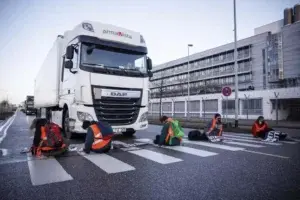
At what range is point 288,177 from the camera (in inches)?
160

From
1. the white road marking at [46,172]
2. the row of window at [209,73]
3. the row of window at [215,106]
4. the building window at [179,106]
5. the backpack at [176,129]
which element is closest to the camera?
the white road marking at [46,172]

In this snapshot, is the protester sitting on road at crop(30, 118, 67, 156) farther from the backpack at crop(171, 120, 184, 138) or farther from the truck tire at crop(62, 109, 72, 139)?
the backpack at crop(171, 120, 184, 138)

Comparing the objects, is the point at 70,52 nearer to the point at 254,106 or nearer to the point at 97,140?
the point at 97,140

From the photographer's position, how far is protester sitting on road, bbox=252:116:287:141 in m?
9.17

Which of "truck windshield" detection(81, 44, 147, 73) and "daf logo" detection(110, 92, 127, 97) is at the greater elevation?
"truck windshield" detection(81, 44, 147, 73)

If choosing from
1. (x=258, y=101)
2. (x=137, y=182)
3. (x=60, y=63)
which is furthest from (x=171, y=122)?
(x=258, y=101)

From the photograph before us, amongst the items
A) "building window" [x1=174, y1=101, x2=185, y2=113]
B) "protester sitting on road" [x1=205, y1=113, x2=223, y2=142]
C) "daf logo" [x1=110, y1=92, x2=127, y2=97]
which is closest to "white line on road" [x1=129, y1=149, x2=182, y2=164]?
"daf logo" [x1=110, y1=92, x2=127, y2=97]

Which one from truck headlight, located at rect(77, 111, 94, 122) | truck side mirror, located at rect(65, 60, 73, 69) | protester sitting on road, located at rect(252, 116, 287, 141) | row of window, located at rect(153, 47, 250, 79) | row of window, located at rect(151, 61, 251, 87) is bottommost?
protester sitting on road, located at rect(252, 116, 287, 141)

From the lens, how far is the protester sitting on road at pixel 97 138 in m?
6.25

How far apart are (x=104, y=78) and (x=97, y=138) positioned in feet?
8.30

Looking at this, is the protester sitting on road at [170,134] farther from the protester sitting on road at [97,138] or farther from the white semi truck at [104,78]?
the protester sitting on road at [97,138]

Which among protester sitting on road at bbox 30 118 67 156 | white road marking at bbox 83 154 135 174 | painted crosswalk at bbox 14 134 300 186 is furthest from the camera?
protester sitting on road at bbox 30 118 67 156

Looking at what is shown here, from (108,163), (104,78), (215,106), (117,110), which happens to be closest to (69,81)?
(104,78)

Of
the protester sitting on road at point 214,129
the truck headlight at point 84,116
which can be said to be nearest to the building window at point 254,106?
the protester sitting on road at point 214,129
